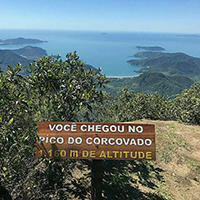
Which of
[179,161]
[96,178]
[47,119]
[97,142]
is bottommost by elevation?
[179,161]

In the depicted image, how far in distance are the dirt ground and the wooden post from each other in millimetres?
2880

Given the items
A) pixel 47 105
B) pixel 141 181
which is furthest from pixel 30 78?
pixel 141 181

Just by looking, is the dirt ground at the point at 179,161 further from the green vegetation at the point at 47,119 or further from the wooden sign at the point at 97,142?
the wooden sign at the point at 97,142

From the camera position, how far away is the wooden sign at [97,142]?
4.26 meters

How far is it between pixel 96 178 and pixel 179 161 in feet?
18.3

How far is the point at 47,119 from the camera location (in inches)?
199

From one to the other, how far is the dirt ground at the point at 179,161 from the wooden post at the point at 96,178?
2.88m

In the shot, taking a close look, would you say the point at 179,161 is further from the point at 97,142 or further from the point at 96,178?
the point at 97,142

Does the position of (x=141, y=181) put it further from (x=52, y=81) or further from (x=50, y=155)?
(x=52, y=81)

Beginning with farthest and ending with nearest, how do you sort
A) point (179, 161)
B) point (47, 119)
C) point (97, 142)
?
1. point (179, 161)
2. point (47, 119)
3. point (97, 142)

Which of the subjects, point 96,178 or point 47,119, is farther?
point 47,119

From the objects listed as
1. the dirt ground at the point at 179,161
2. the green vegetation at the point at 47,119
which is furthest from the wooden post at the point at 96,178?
the dirt ground at the point at 179,161

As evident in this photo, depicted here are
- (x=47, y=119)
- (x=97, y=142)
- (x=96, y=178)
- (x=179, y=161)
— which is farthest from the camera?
(x=179, y=161)

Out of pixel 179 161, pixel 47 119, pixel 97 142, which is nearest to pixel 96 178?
pixel 97 142
